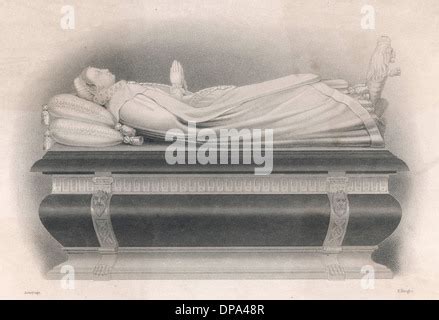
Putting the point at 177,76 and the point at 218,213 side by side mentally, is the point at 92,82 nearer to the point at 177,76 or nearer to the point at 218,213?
the point at 177,76

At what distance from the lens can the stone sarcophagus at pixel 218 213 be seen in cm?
411

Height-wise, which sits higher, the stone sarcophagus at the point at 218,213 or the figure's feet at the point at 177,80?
the figure's feet at the point at 177,80

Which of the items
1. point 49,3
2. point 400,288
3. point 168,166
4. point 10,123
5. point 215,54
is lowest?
A: point 400,288

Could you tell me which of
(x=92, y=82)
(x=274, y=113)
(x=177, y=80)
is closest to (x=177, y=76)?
(x=177, y=80)

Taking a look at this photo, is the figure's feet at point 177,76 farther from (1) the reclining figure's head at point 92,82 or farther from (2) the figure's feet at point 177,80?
(1) the reclining figure's head at point 92,82

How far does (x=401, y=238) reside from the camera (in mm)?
4293

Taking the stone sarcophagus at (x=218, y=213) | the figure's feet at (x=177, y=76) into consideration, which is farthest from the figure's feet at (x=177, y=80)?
the stone sarcophagus at (x=218, y=213)

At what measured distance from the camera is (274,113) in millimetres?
4227

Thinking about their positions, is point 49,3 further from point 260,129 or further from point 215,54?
point 260,129

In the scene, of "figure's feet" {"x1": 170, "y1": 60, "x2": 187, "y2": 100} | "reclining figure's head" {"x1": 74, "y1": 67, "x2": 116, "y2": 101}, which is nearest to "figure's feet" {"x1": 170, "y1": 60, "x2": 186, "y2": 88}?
"figure's feet" {"x1": 170, "y1": 60, "x2": 187, "y2": 100}

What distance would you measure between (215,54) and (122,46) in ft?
2.18

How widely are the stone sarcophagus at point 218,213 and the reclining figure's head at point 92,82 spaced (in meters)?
0.41

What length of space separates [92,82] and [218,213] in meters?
1.27

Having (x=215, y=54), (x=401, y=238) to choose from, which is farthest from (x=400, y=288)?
(x=215, y=54)
